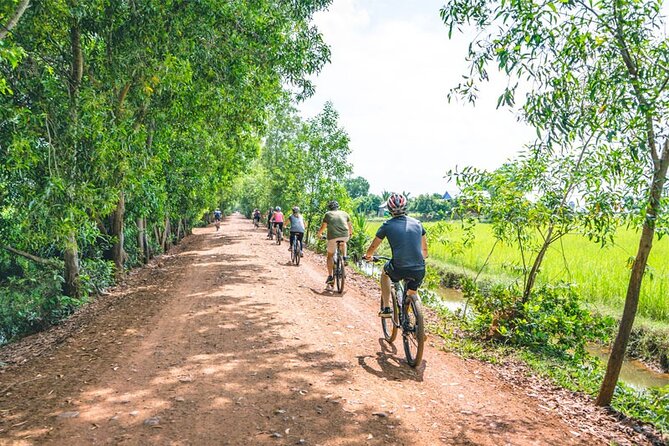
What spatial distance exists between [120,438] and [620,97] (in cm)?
624

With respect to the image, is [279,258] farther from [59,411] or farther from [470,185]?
[59,411]

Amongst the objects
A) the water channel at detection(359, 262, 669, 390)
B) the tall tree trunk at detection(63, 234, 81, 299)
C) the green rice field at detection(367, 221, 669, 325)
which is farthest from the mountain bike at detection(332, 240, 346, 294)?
the tall tree trunk at detection(63, 234, 81, 299)

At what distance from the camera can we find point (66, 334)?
319 inches

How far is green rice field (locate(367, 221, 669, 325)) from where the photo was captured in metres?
9.89

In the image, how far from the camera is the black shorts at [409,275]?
238 inches

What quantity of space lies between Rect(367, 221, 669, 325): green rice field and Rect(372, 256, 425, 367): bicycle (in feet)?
8.26

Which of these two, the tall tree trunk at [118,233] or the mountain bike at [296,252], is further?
the mountain bike at [296,252]

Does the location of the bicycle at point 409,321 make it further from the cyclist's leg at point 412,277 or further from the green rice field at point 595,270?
the green rice field at point 595,270

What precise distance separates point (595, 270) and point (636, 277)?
976 centimetres

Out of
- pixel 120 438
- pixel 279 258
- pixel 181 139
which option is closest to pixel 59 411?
pixel 120 438

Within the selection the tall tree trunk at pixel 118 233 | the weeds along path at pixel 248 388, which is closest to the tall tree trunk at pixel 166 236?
the tall tree trunk at pixel 118 233

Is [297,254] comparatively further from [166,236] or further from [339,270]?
[166,236]

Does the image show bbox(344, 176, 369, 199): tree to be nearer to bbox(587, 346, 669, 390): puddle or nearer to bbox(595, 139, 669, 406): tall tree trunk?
bbox(587, 346, 669, 390): puddle

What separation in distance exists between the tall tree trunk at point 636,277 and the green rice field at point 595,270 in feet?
1.51
